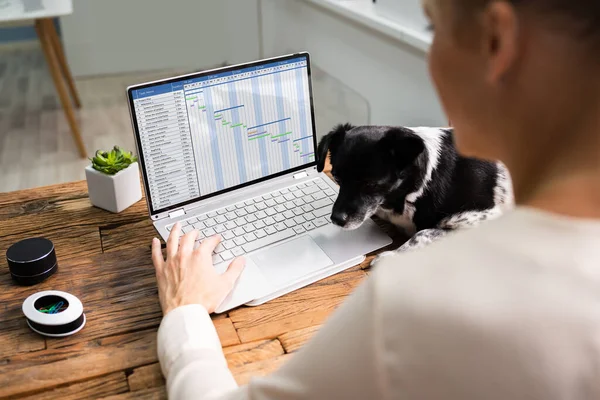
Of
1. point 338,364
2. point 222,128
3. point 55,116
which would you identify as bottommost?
point 55,116

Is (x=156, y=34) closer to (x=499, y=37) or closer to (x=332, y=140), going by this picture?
(x=332, y=140)

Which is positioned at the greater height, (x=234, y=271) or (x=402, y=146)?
(x=402, y=146)

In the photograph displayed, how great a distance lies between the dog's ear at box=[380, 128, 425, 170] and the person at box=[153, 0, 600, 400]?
631 millimetres

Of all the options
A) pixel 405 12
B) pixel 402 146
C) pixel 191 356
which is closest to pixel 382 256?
pixel 402 146

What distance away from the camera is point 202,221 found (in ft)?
3.65

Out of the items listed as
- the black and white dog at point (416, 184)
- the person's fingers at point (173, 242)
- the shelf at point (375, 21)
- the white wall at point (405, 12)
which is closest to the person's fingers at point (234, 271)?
the person's fingers at point (173, 242)

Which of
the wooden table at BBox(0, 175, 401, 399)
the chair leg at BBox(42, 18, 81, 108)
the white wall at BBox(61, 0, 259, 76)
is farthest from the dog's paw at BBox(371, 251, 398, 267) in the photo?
the white wall at BBox(61, 0, 259, 76)

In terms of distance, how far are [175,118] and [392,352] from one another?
2.53 ft

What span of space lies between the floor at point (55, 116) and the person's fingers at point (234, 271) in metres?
1.43

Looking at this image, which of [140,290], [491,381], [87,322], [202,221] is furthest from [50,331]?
[491,381]

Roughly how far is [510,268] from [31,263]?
812 mm

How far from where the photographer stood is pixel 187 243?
1.01m

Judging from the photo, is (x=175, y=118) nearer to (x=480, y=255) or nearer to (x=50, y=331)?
(x=50, y=331)

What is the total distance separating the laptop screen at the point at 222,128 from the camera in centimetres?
107
